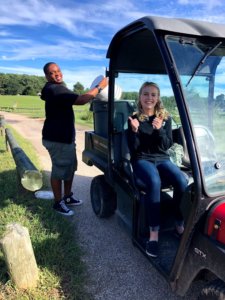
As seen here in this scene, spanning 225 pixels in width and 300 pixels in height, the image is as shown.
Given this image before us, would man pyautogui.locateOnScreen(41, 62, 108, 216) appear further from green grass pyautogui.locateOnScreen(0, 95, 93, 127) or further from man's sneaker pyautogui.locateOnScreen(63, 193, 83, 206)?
green grass pyautogui.locateOnScreen(0, 95, 93, 127)

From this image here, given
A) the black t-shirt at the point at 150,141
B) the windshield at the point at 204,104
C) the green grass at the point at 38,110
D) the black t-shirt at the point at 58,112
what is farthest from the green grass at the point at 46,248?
the green grass at the point at 38,110

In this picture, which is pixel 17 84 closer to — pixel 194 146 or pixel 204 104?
pixel 204 104

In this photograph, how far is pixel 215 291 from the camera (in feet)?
6.72

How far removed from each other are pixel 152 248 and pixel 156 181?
0.57 meters

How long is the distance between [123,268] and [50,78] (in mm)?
2334

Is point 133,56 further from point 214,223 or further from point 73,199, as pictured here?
point 73,199

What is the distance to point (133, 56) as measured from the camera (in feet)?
11.0

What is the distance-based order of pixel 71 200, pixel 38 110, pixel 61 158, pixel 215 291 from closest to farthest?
pixel 215 291
pixel 61 158
pixel 71 200
pixel 38 110

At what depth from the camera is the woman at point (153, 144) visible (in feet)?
9.50

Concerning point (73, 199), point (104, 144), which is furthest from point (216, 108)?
point (73, 199)

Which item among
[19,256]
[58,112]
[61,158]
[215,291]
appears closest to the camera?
[215,291]

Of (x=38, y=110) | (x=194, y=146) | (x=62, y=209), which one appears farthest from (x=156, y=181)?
(x=38, y=110)

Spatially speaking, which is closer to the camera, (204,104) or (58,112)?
(204,104)

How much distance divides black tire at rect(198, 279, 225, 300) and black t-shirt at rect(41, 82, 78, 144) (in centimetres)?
246
